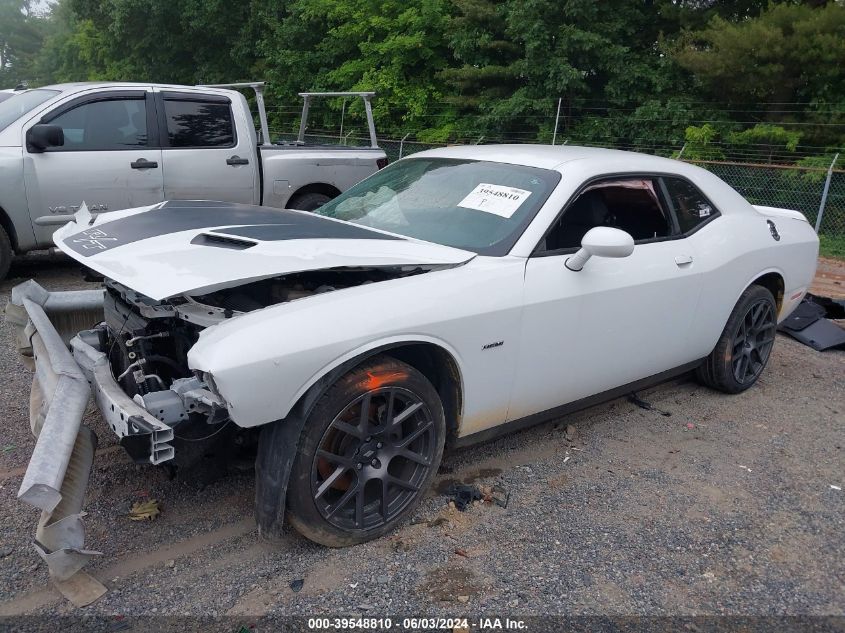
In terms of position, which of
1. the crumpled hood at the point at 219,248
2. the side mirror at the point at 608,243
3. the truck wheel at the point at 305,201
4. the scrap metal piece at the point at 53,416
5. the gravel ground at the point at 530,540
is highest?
the side mirror at the point at 608,243

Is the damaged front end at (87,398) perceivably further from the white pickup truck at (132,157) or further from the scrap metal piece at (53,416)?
the white pickup truck at (132,157)

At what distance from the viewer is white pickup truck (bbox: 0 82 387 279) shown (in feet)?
21.1

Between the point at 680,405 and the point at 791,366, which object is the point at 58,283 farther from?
the point at 791,366

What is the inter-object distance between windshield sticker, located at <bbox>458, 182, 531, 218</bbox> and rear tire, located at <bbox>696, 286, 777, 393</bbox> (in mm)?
1952

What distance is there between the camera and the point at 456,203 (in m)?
3.85

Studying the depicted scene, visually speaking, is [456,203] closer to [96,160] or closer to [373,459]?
[373,459]

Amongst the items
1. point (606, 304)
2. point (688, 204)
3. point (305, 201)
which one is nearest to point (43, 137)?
point (305, 201)

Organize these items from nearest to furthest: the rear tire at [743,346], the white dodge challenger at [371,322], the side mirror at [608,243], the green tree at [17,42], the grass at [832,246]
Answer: the white dodge challenger at [371,322] < the side mirror at [608,243] < the rear tire at [743,346] < the grass at [832,246] < the green tree at [17,42]

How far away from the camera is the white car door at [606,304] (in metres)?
3.47

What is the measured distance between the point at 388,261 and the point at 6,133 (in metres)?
5.02

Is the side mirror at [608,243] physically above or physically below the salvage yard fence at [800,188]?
above

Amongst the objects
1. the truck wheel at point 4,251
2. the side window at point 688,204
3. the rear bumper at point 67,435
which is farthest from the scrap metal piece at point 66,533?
the truck wheel at point 4,251

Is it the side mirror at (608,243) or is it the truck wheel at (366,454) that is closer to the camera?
the truck wheel at (366,454)

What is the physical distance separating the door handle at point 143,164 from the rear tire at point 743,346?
17.3ft
